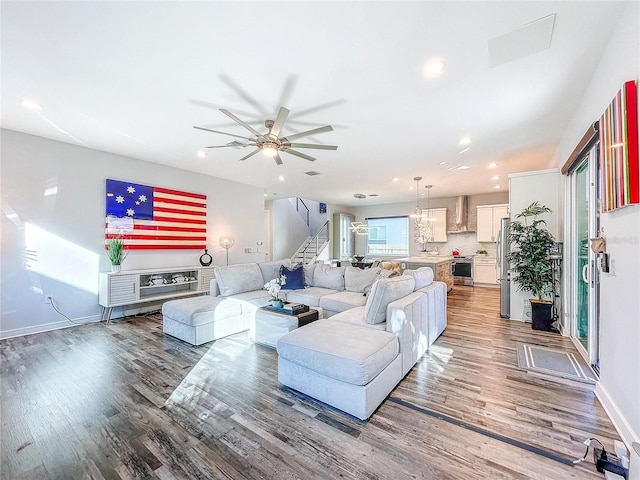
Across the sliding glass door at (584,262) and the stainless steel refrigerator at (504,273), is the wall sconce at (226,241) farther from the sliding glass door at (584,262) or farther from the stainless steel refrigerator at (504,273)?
the sliding glass door at (584,262)

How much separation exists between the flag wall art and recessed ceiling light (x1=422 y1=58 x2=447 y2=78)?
1.22m

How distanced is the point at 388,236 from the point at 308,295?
23.4 ft

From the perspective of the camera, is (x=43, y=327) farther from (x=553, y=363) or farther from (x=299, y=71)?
(x=553, y=363)

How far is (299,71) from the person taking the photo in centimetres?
243

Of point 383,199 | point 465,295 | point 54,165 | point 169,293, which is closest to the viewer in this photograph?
point 54,165

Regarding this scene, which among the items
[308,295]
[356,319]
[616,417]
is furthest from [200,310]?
[616,417]

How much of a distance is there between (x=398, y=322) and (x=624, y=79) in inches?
96.7

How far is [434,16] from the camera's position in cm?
184

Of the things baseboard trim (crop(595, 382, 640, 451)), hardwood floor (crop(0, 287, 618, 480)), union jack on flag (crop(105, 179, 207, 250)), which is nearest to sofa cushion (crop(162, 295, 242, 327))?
hardwood floor (crop(0, 287, 618, 480))

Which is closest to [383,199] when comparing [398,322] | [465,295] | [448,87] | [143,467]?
[465,295]

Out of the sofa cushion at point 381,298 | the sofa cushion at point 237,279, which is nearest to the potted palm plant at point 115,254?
the sofa cushion at point 237,279

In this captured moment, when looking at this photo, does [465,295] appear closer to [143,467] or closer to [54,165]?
[143,467]

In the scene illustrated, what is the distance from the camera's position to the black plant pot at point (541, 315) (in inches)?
159

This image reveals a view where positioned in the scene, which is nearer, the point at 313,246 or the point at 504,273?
the point at 504,273
